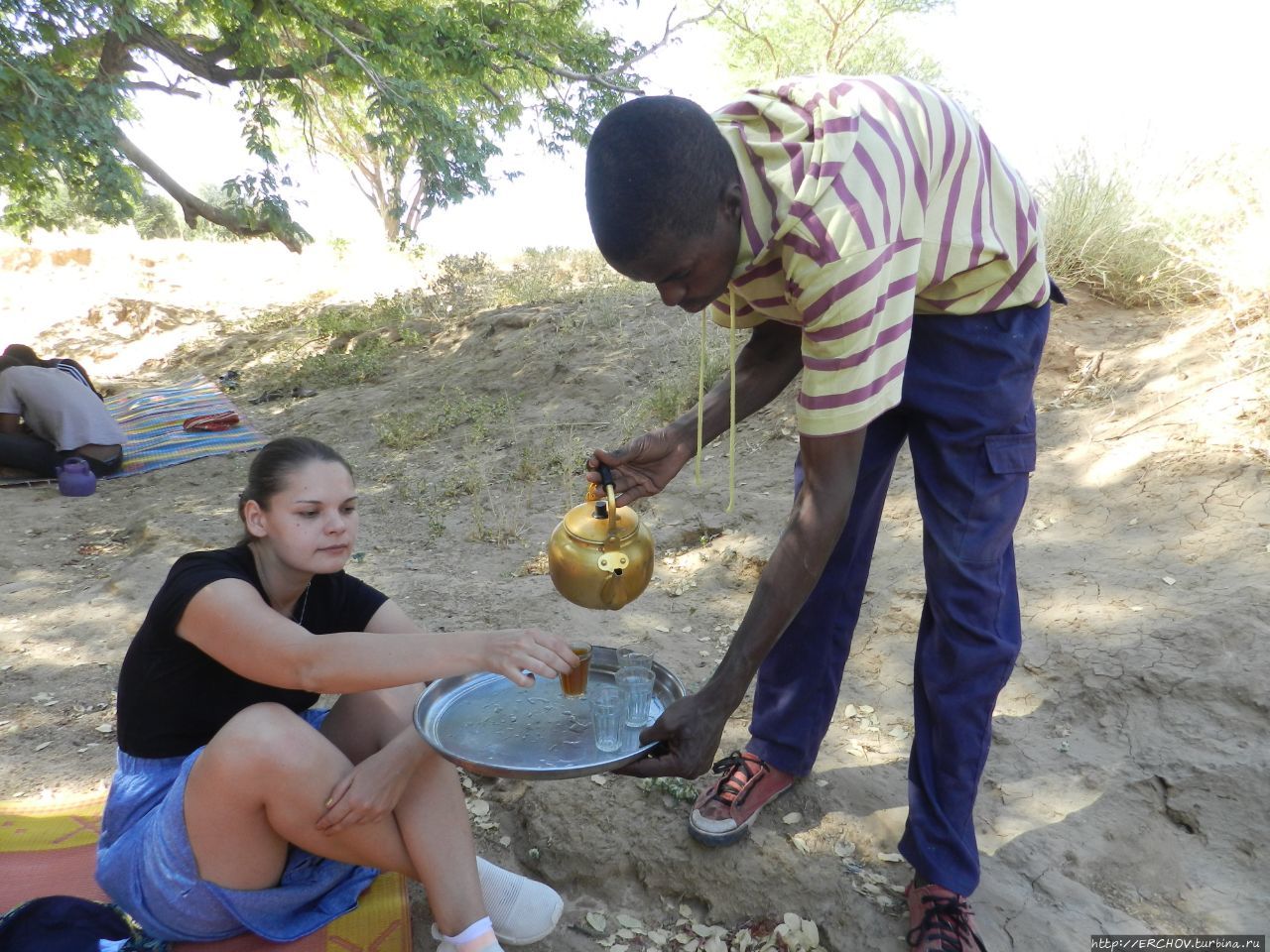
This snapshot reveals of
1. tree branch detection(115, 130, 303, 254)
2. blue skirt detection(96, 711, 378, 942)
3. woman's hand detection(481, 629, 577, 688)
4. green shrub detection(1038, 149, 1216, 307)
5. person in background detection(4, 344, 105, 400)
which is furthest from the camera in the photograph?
tree branch detection(115, 130, 303, 254)

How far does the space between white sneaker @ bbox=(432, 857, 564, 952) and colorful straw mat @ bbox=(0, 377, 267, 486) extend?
566 centimetres

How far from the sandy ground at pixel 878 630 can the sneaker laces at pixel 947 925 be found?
102 mm

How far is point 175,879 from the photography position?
1.75 m

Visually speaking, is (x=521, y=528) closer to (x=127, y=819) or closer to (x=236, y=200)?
(x=127, y=819)

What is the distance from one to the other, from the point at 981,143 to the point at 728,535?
107 inches

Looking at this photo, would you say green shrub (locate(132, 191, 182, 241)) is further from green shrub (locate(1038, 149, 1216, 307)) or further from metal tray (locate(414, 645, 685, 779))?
metal tray (locate(414, 645, 685, 779))

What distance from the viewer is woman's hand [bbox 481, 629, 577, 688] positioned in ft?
5.41

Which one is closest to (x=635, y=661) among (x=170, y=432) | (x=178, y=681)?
(x=178, y=681)

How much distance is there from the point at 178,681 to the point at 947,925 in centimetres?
174

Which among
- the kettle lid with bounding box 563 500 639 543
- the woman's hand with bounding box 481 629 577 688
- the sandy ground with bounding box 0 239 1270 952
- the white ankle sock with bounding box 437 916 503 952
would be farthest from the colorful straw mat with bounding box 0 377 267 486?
the woman's hand with bounding box 481 629 577 688

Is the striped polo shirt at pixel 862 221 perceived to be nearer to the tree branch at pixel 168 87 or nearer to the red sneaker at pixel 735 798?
the red sneaker at pixel 735 798

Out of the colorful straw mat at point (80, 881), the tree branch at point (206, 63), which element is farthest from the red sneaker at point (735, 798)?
the tree branch at point (206, 63)

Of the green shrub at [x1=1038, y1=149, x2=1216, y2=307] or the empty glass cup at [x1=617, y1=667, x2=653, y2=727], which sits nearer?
the empty glass cup at [x1=617, y1=667, x2=653, y2=727]

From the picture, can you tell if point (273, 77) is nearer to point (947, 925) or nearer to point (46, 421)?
point (46, 421)
